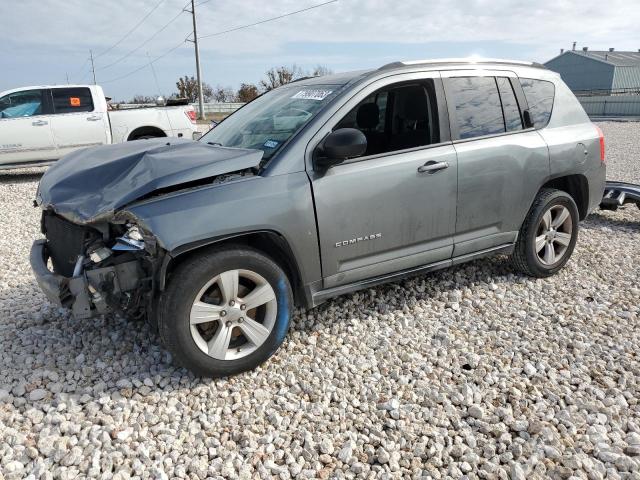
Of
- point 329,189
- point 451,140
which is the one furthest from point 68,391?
point 451,140

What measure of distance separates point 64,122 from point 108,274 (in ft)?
29.1

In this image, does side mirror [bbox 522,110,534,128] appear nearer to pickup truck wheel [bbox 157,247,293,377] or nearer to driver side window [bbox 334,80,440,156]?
driver side window [bbox 334,80,440,156]

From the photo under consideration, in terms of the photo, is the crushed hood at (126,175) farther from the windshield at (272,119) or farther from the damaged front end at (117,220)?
the windshield at (272,119)

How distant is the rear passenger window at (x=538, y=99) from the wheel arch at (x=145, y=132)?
840cm

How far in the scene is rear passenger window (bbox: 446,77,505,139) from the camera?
3885 mm

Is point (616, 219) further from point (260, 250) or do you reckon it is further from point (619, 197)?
point (260, 250)

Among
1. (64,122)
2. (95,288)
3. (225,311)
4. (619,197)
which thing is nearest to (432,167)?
(225,311)

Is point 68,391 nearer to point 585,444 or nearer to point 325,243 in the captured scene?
point 325,243

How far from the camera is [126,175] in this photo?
3102mm

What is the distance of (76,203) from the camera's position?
3088 millimetres

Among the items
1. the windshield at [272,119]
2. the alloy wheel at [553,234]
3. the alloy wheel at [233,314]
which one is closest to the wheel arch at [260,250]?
the alloy wheel at [233,314]

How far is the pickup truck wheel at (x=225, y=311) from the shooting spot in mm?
2891

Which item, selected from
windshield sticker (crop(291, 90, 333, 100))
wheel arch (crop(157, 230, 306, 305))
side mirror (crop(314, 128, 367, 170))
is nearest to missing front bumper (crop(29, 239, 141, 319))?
wheel arch (crop(157, 230, 306, 305))

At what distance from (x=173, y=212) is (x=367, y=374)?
5.07ft
